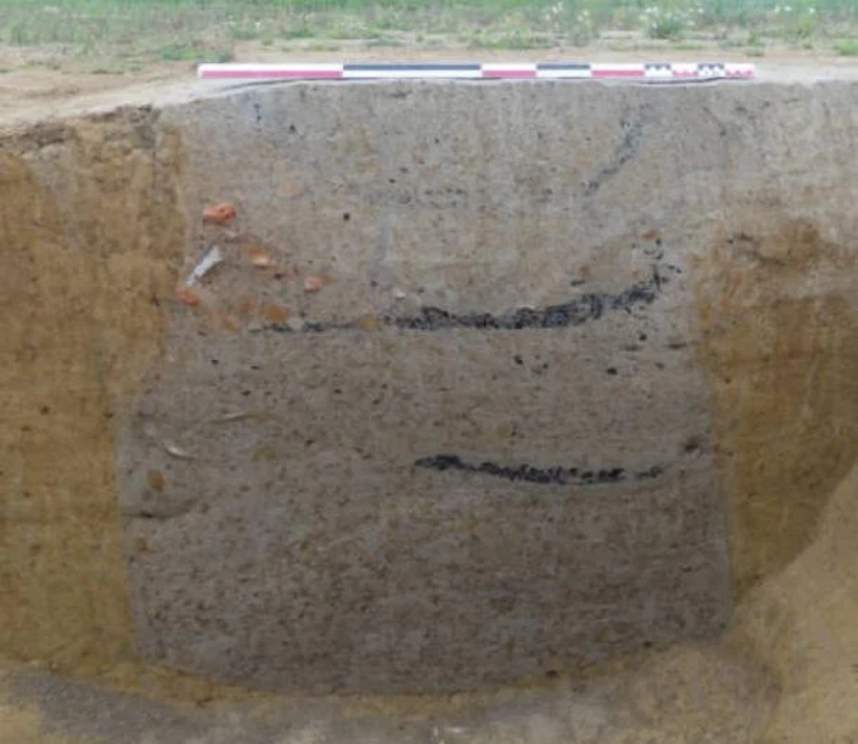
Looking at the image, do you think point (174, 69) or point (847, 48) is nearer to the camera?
point (174, 69)

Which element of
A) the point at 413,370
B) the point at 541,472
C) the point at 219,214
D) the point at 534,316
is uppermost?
the point at 219,214

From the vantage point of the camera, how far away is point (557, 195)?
15.3 ft

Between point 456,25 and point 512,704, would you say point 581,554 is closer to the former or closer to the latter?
point 512,704

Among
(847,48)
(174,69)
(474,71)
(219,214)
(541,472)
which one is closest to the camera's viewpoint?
(219,214)

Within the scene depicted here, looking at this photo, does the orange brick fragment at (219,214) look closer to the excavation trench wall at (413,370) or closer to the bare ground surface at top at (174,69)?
the excavation trench wall at (413,370)

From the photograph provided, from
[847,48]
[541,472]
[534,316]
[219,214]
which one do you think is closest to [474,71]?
[534,316]

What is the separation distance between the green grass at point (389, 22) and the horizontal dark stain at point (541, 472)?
6.07 ft

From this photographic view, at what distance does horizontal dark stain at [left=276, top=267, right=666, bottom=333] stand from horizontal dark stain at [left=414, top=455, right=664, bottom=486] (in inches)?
17.6

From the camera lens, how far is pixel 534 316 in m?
4.68

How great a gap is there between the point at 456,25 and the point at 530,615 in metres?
2.77

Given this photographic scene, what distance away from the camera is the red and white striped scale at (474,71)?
15.8 feet

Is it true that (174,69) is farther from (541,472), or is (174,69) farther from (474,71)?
(541,472)

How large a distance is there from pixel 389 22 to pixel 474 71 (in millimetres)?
1584

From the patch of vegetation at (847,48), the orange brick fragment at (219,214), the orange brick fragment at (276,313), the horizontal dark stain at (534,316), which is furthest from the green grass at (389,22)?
the horizontal dark stain at (534,316)
